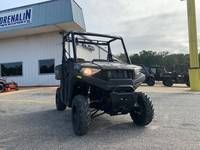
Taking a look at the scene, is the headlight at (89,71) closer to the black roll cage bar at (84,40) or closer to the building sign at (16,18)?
the black roll cage bar at (84,40)

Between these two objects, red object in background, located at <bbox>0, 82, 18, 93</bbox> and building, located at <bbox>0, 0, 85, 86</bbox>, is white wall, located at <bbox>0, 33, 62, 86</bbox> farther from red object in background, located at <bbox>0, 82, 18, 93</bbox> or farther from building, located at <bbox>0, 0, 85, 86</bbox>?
red object in background, located at <bbox>0, 82, 18, 93</bbox>

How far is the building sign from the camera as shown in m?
26.2

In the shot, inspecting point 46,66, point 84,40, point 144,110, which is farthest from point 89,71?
point 46,66

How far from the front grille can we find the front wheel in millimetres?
681

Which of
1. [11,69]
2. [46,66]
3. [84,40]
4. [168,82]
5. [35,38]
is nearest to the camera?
[84,40]

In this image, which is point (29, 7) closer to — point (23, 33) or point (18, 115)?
point (23, 33)

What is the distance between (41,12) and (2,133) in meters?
18.7

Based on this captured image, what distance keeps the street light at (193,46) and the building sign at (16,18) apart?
453 inches

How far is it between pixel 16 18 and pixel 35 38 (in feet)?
8.23

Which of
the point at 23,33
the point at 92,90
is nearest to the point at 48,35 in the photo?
the point at 23,33

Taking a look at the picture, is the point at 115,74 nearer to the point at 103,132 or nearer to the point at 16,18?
the point at 103,132

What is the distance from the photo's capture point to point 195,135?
7.60m

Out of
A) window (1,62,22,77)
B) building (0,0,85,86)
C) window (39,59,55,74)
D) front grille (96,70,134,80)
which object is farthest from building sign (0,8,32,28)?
front grille (96,70,134,80)

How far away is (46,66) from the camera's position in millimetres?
27938
